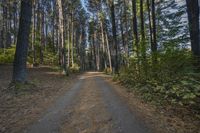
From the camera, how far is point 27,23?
1376cm

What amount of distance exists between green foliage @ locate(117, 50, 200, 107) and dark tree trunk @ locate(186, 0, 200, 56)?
59 centimetres

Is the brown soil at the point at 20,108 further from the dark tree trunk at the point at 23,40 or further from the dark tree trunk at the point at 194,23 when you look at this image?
the dark tree trunk at the point at 194,23

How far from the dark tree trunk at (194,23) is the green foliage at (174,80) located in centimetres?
59

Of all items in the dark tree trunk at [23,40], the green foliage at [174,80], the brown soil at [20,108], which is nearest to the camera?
the brown soil at [20,108]

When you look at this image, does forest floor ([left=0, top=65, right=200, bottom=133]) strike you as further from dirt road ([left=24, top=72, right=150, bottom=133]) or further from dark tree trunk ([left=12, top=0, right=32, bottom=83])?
dark tree trunk ([left=12, top=0, right=32, bottom=83])

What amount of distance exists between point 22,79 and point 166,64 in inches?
287

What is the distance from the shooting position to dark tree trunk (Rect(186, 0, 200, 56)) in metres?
10.5

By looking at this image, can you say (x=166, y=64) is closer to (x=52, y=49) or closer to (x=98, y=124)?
(x=98, y=124)

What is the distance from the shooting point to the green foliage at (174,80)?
26.7ft

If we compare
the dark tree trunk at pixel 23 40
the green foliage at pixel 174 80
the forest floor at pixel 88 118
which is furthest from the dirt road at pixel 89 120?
the dark tree trunk at pixel 23 40

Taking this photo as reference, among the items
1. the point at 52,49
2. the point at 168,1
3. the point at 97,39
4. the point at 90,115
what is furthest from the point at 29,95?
the point at 97,39

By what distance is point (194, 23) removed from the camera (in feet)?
34.4

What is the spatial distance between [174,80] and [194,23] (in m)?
2.66

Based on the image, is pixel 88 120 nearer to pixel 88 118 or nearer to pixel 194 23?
pixel 88 118
